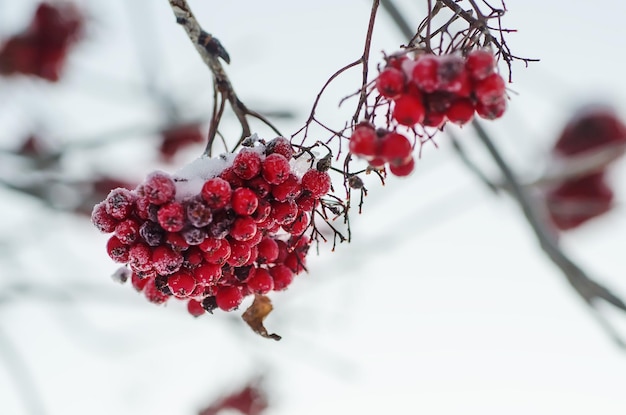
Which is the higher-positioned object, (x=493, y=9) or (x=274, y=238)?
(x=493, y=9)

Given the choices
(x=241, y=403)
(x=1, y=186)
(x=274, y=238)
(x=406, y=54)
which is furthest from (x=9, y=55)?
(x=406, y=54)

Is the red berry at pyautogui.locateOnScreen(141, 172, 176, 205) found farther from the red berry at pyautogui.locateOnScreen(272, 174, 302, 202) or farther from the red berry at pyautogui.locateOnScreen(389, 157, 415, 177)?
the red berry at pyautogui.locateOnScreen(389, 157, 415, 177)

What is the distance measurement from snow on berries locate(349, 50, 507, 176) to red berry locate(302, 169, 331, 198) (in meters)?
0.13

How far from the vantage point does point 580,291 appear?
5.02ft

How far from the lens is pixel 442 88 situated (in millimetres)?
808

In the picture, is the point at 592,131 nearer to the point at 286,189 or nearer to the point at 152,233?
the point at 286,189

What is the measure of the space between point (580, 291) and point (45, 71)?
2.64 meters

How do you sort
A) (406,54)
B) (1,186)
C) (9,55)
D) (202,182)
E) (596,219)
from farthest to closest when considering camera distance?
(596,219), (9,55), (1,186), (202,182), (406,54)

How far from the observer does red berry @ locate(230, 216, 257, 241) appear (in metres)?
0.94

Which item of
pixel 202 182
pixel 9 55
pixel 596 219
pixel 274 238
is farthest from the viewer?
pixel 596 219

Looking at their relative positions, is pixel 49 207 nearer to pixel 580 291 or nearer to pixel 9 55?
pixel 9 55

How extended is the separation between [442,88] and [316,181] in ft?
0.86

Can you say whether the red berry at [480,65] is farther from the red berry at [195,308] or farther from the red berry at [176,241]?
the red berry at [195,308]

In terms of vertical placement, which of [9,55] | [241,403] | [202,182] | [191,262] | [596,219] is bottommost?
[191,262]
